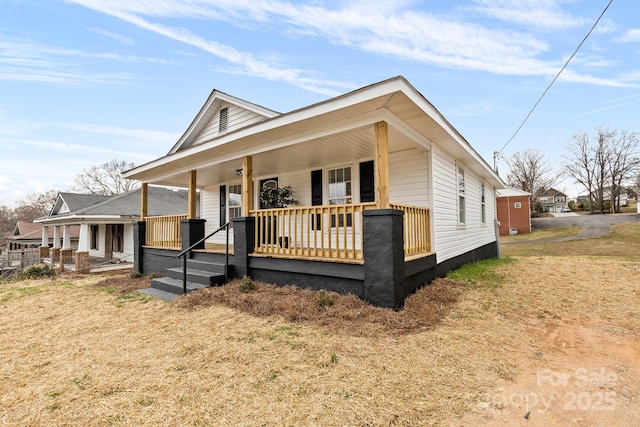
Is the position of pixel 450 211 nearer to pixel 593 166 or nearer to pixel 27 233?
pixel 27 233

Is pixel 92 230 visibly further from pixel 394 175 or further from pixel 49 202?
pixel 49 202

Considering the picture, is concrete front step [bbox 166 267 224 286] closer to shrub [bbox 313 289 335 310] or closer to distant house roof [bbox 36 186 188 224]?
shrub [bbox 313 289 335 310]

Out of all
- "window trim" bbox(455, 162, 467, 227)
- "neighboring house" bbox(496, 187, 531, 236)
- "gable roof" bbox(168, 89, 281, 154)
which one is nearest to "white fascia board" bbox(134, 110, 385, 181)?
"gable roof" bbox(168, 89, 281, 154)

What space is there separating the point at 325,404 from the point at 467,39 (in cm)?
974

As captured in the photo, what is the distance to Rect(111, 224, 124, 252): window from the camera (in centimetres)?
1600

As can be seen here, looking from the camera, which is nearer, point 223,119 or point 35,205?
point 223,119

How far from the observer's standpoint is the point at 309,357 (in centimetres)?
291

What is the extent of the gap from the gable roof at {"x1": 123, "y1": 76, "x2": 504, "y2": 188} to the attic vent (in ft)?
4.70

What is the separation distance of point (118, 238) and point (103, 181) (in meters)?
21.2

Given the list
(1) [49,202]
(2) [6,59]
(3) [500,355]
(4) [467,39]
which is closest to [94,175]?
(1) [49,202]

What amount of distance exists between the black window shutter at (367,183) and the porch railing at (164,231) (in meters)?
4.67

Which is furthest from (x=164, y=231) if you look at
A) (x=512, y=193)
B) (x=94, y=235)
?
(x=512, y=193)

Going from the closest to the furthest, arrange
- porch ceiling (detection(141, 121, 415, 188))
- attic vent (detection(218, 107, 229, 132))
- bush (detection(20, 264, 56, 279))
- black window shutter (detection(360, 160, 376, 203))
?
porch ceiling (detection(141, 121, 415, 188)) → black window shutter (detection(360, 160, 376, 203)) → attic vent (detection(218, 107, 229, 132)) → bush (detection(20, 264, 56, 279))

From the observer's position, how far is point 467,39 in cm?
829
